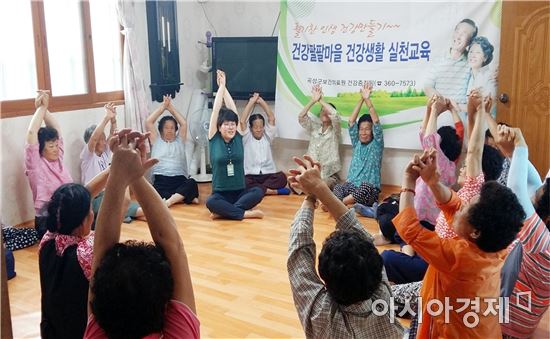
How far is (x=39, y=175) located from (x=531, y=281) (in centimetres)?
326

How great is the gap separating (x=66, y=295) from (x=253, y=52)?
409 centimetres

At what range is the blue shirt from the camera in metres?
4.51

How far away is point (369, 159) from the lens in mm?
4535

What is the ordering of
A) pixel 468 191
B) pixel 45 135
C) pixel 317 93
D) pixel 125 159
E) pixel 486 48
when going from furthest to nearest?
pixel 317 93 → pixel 486 48 → pixel 45 135 → pixel 468 191 → pixel 125 159

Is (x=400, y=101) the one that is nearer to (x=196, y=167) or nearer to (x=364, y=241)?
(x=196, y=167)

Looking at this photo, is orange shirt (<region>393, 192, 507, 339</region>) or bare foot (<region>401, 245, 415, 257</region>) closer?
orange shirt (<region>393, 192, 507, 339</region>)

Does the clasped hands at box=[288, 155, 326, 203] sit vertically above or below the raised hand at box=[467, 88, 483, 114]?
below

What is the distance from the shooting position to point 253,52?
206 inches

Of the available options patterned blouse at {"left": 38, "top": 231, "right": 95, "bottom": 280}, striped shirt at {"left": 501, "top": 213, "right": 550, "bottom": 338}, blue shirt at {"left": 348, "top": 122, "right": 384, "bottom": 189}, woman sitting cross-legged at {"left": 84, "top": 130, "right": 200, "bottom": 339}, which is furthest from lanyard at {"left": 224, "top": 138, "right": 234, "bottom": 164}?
woman sitting cross-legged at {"left": 84, "top": 130, "right": 200, "bottom": 339}

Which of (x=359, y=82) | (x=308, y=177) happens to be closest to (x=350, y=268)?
(x=308, y=177)

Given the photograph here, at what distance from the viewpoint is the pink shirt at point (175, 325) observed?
1034 mm

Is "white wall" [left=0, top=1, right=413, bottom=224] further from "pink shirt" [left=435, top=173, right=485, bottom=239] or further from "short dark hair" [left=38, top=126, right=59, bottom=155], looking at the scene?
"pink shirt" [left=435, top=173, right=485, bottom=239]

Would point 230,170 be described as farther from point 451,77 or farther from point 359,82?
point 451,77

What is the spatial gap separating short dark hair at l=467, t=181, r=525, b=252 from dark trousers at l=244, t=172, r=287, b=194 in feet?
11.7
